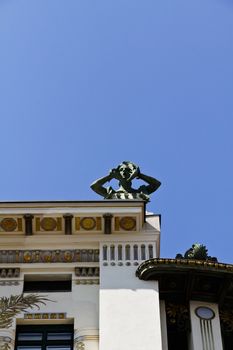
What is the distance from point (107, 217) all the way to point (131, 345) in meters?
A: 3.09

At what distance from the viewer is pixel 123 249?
1789 centimetres

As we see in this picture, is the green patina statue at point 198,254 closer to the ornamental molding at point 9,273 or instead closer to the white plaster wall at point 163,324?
the white plaster wall at point 163,324

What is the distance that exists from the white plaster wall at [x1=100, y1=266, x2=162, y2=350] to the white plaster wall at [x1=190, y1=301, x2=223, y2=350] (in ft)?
2.48

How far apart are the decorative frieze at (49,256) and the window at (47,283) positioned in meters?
0.32

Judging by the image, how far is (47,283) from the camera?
698 inches

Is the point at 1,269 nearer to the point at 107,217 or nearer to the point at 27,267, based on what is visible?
the point at 27,267

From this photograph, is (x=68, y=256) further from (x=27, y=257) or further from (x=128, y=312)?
(x=128, y=312)

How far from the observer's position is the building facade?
1644 cm

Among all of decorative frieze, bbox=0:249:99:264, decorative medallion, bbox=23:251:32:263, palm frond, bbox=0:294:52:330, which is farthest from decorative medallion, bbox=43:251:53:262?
palm frond, bbox=0:294:52:330

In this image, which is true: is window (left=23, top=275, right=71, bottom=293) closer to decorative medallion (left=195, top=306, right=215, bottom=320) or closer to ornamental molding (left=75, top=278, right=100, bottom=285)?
ornamental molding (left=75, top=278, right=100, bottom=285)

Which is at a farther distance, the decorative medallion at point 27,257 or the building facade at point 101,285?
the decorative medallion at point 27,257

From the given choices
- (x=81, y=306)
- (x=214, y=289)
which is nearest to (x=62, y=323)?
(x=81, y=306)

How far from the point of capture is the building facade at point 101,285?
16.4m

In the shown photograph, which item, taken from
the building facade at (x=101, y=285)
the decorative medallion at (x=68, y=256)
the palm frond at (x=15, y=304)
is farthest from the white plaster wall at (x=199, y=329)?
the palm frond at (x=15, y=304)
